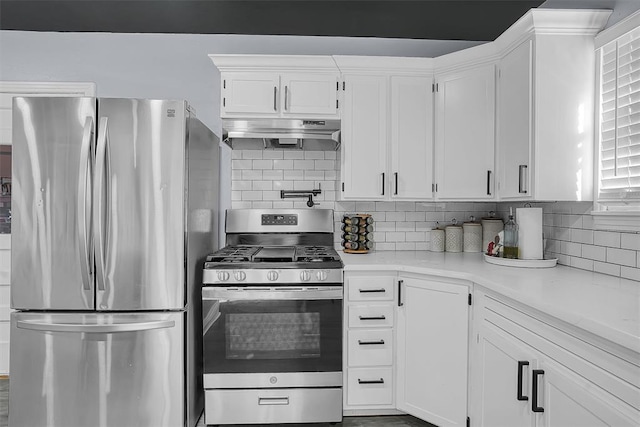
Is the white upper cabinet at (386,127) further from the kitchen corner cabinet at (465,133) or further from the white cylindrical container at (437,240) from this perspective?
the white cylindrical container at (437,240)

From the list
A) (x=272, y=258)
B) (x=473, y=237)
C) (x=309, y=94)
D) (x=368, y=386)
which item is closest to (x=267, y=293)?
(x=272, y=258)

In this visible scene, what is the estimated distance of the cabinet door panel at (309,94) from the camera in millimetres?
2783

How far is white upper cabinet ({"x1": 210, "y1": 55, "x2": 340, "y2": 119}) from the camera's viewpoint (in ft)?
9.05

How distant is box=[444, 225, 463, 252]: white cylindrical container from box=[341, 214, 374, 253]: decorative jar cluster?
574 millimetres

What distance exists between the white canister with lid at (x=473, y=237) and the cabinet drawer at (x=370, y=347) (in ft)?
3.34

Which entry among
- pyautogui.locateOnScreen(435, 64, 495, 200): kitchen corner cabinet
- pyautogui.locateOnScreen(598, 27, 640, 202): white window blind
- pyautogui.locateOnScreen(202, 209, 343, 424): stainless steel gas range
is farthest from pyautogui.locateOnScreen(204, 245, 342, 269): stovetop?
pyautogui.locateOnScreen(598, 27, 640, 202): white window blind

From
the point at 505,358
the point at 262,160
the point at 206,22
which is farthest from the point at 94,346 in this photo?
the point at 206,22

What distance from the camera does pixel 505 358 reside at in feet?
5.86

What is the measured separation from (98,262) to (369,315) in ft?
4.94

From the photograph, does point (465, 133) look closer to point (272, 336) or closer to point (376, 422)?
point (272, 336)

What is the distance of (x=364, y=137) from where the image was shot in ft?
9.28

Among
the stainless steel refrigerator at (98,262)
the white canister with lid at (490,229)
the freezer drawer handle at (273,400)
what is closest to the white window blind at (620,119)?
the white canister with lid at (490,229)

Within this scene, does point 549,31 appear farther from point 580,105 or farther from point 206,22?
point 206,22

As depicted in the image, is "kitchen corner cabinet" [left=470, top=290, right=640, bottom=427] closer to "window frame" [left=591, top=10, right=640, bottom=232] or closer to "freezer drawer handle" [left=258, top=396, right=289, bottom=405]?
"window frame" [left=591, top=10, right=640, bottom=232]
